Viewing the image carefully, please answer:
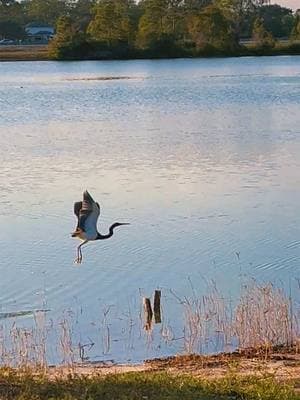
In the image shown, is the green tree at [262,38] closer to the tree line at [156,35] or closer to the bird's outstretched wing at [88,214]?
the tree line at [156,35]

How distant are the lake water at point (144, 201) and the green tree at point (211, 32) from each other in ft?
150

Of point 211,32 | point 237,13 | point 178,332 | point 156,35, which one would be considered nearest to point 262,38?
point 211,32

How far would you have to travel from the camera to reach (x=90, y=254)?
13688 mm

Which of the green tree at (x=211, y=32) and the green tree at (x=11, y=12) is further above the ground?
the green tree at (x=11, y=12)

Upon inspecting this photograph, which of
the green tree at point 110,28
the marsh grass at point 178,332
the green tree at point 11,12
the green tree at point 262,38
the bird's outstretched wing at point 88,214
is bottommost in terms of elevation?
the marsh grass at point 178,332

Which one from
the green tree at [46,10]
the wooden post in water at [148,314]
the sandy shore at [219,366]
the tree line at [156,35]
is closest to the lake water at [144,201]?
the wooden post in water at [148,314]

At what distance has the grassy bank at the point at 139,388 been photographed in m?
6.59

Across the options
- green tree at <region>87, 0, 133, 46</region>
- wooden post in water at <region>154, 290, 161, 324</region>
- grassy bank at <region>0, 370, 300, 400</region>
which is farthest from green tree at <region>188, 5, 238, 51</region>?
grassy bank at <region>0, 370, 300, 400</region>

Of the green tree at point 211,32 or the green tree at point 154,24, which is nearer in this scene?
the green tree at point 154,24

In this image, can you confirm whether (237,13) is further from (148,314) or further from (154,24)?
(148,314)

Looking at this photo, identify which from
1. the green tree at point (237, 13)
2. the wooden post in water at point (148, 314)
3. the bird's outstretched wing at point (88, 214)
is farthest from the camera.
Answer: the green tree at point (237, 13)

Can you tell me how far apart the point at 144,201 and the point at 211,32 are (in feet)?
221

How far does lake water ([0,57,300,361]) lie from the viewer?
12.0m

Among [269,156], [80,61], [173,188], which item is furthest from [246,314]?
[80,61]
